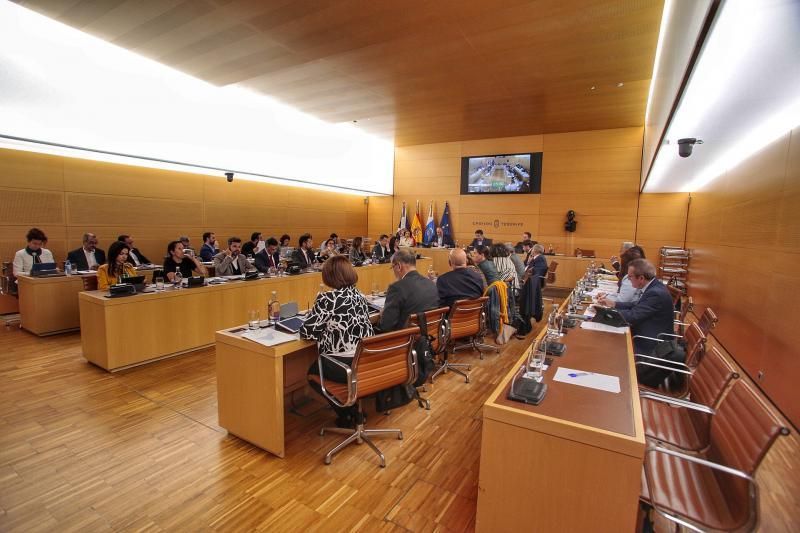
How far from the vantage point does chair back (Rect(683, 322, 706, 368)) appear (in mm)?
2806

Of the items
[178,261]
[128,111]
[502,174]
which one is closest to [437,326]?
[178,261]

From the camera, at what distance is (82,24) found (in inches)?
200

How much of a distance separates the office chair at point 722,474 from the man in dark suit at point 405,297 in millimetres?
1856

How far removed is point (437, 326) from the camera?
355 cm

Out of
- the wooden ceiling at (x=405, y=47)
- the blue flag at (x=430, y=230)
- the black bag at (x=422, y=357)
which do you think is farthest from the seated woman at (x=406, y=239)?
the black bag at (x=422, y=357)

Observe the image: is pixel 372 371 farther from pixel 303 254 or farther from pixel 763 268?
pixel 303 254

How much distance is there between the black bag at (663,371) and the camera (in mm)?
2818

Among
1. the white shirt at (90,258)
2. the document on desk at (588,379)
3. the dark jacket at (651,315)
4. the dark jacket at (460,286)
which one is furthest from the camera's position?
the white shirt at (90,258)

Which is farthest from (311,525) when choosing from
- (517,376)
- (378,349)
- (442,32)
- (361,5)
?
(442,32)

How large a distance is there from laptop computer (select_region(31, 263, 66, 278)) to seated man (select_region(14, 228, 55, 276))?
53cm

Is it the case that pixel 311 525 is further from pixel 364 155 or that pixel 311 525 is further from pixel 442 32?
pixel 364 155

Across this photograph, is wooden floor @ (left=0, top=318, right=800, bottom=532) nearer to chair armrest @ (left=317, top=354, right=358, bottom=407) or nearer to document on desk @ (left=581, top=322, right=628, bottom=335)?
chair armrest @ (left=317, top=354, right=358, bottom=407)

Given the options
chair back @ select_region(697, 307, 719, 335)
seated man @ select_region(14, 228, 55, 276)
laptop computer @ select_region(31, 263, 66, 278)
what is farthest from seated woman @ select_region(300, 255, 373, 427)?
seated man @ select_region(14, 228, 55, 276)

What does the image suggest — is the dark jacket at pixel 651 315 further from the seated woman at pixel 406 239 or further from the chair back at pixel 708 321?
the seated woman at pixel 406 239
